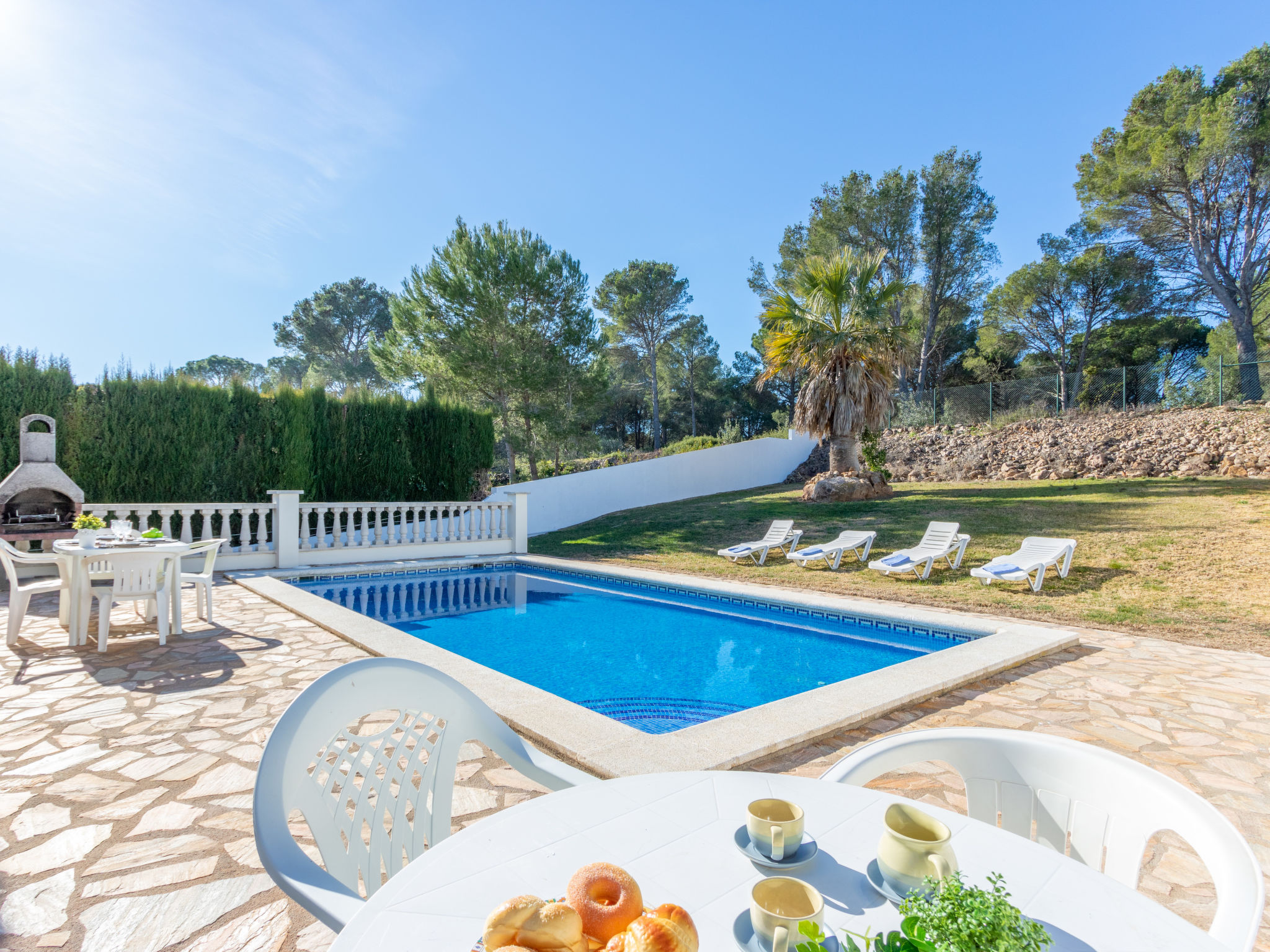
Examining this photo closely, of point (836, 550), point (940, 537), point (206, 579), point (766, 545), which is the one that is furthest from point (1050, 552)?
point (206, 579)

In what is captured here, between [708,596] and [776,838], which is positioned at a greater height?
[776,838]

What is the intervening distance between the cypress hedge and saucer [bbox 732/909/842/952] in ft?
38.7

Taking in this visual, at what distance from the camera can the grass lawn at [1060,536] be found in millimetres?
6340

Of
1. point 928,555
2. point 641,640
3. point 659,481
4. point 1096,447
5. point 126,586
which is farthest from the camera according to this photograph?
point 659,481

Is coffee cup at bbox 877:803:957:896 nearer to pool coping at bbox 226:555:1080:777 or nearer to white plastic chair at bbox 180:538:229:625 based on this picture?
pool coping at bbox 226:555:1080:777

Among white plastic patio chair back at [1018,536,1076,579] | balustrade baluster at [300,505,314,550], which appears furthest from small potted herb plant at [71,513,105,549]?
white plastic patio chair back at [1018,536,1076,579]

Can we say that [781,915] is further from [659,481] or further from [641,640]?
[659,481]

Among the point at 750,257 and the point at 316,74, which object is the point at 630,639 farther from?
the point at 750,257

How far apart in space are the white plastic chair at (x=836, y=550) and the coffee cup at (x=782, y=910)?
28.8 ft

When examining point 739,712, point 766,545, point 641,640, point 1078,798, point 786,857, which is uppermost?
point 786,857

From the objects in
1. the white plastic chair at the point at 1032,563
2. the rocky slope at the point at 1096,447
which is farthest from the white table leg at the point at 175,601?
Result: the rocky slope at the point at 1096,447

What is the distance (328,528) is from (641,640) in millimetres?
7631

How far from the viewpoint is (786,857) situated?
1018 millimetres

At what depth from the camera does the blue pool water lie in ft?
15.9
